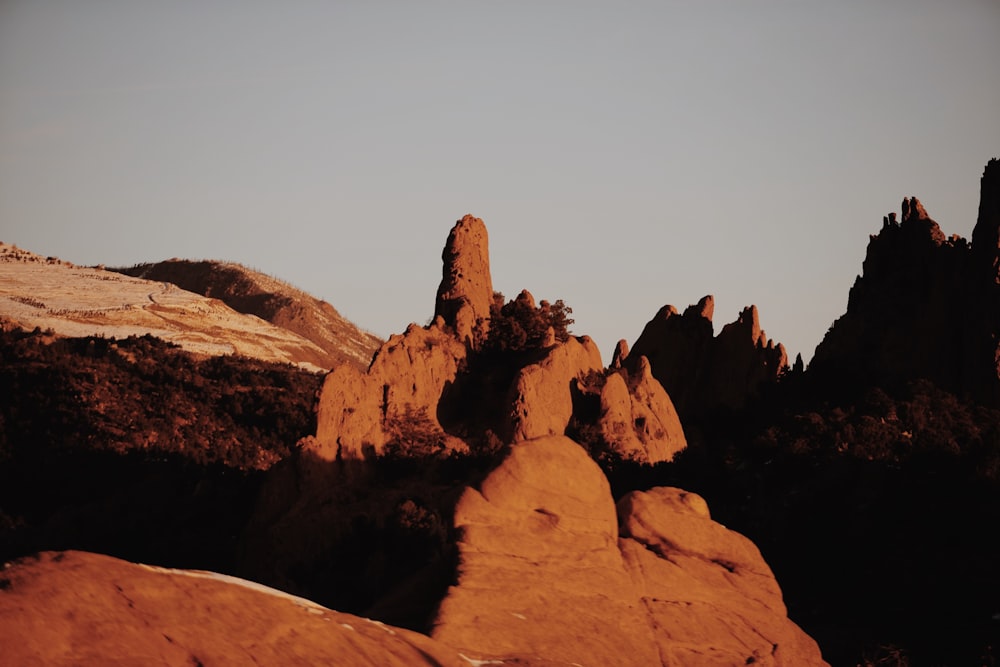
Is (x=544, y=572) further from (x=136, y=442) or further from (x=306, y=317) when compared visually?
(x=306, y=317)

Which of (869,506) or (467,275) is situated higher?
(467,275)

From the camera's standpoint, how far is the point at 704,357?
76.7 meters

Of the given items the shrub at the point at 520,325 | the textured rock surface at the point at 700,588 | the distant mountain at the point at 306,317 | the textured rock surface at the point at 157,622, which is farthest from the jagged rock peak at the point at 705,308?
the distant mountain at the point at 306,317

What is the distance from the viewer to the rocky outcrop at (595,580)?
2603 centimetres

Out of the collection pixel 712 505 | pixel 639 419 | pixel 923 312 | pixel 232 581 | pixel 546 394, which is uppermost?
pixel 923 312

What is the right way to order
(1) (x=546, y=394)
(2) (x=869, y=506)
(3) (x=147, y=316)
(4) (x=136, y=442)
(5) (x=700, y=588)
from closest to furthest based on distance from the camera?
(5) (x=700, y=588) < (2) (x=869, y=506) < (1) (x=546, y=394) < (4) (x=136, y=442) < (3) (x=147, y=316)

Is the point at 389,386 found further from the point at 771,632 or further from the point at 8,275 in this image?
the point at 8,275

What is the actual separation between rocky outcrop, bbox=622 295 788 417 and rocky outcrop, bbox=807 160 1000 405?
10.1ft

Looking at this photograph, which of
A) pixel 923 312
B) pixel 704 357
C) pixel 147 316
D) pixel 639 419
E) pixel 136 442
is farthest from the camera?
pixel 147 316

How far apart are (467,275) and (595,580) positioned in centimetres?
3468

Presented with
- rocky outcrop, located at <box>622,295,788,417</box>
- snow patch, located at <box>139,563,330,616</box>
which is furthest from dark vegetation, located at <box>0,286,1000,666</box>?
snow patch, located at <box>139,563,330,616</box>

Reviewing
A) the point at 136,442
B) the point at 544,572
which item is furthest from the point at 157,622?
the point at 136,442

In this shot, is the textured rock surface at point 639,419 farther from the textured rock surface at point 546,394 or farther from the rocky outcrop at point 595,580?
the rocky outcrop at point 595,580

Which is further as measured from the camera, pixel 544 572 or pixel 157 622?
pixel 544 572
